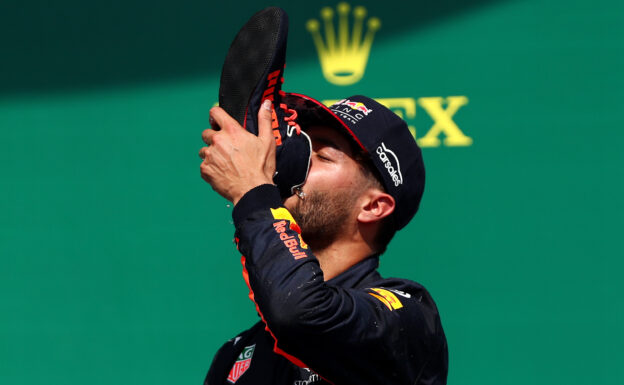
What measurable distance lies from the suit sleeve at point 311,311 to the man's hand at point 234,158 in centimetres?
3

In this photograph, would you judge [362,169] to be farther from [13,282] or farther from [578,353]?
[13,282]

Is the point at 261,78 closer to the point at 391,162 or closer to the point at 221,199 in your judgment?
the point at 391,162

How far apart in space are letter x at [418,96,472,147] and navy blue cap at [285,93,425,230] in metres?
1.05

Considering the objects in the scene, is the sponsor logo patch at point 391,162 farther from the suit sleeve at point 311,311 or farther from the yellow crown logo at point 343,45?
the yellow crown logo at point 343,45

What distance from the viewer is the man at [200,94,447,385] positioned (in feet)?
4.27

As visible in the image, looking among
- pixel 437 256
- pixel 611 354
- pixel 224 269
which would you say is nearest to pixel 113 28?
pixel 224 269

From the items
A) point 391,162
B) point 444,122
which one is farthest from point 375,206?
point 444,122

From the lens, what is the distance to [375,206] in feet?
5.87

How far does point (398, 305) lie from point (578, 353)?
61.2 inches

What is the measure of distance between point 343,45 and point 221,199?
795 millimetres

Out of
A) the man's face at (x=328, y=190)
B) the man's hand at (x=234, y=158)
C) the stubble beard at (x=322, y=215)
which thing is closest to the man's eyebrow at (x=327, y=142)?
the man's face at (x=328, y=190)

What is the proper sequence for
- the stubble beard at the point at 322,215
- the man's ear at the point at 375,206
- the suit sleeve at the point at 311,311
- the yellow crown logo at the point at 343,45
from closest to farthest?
the suit sleeve at the point at 311,311 < the stubble beard at the point at 322,215 < the man's ear at the point at 375,206 < the yellow crown logo at the point at 343,45

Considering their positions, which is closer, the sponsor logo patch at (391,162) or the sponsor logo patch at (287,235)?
the sponsor logo patch at (287,235)

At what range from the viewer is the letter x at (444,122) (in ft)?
9.39
